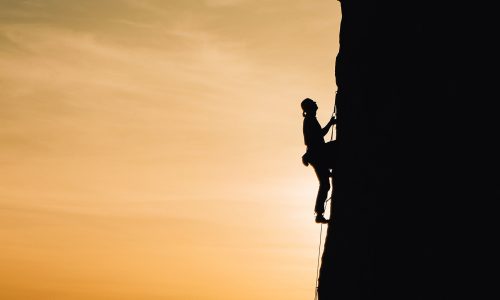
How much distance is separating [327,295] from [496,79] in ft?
18.7

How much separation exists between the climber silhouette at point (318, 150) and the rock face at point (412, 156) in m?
0.95

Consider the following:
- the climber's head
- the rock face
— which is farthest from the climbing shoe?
the climber's head

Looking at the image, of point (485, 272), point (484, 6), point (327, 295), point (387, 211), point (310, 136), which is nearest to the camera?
point (485, 272)

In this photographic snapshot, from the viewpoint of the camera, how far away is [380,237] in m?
11.7

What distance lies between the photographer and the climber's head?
14806 mm

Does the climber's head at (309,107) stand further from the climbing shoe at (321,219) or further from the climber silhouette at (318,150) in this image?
the climbing shoe at (321,219)

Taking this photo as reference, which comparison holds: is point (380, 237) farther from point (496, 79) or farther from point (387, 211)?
point (496, 79)

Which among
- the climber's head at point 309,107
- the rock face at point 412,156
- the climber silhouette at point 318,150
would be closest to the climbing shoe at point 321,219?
the climber silhouette at point 318,150

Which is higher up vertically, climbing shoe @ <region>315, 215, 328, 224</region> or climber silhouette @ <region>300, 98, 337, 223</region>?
climber silhouette @ <region>300, 98, 337, 223</region>

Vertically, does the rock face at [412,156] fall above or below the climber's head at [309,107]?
below

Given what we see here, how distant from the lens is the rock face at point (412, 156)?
9961 millimetres

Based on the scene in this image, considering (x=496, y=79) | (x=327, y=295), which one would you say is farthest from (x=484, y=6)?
(x=327, y=295)

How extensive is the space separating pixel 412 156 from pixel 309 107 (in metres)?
4.07

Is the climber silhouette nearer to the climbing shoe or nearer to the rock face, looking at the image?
the climbing shoe
